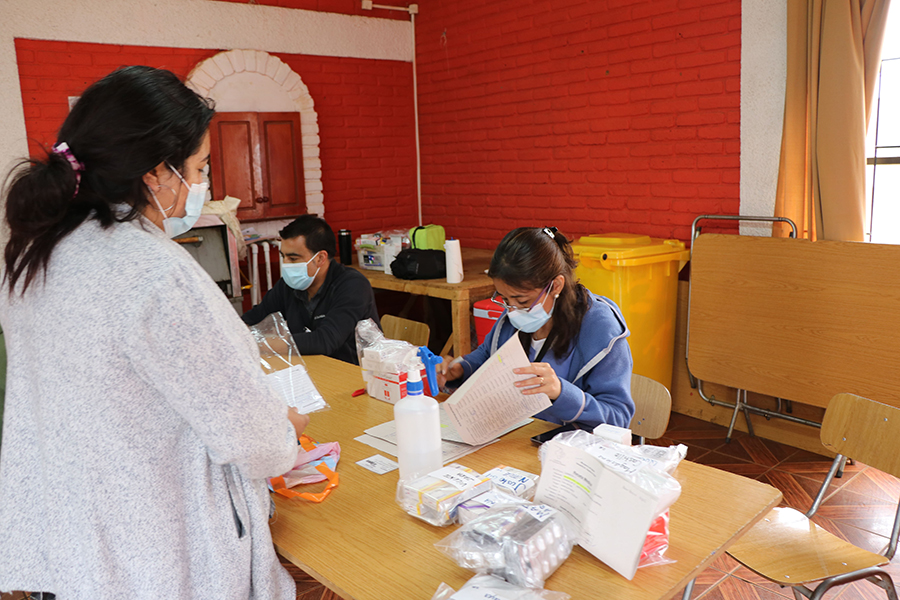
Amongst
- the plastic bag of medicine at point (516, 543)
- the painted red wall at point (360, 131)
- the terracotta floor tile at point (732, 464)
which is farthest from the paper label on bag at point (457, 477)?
the painted red wall at point (360, 131)

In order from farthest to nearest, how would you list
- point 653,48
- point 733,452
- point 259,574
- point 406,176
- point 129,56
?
1. point 406,176
2. point 129,56
3. point 653,48
4. point 733,452
5. point 259,574

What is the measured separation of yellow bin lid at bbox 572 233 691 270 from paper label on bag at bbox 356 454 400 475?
7.11ft

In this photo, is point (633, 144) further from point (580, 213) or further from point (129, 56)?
point (129, 56)

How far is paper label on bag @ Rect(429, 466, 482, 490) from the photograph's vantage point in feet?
4.37

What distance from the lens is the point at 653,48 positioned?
13.0 feet

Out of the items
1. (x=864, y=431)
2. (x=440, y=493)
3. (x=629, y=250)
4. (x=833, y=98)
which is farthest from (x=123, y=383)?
(x=833, y=98)

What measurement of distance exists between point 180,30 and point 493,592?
4.57m

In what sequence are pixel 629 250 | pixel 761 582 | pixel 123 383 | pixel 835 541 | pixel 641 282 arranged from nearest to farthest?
pixel 123 383, pixel 835 541, pixel 761 582, pixel 629 250, pixel 641 282

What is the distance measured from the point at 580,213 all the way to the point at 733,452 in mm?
1787

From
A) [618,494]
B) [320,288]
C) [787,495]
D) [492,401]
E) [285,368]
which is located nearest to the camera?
[618,494]

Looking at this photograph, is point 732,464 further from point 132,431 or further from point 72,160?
point 72,160

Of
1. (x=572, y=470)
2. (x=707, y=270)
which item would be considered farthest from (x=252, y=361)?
(x=707, y=270)

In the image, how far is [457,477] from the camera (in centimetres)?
137

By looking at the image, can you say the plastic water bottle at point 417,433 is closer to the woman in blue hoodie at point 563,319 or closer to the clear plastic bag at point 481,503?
the clear plastic bag at point 481,503
